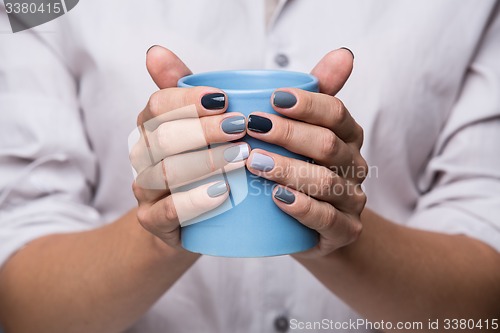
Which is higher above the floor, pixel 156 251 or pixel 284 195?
pixel 284 195

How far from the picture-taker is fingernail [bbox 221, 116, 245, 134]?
0.54m

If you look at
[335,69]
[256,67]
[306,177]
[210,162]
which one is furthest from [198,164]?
[256,67]

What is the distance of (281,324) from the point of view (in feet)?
3.22

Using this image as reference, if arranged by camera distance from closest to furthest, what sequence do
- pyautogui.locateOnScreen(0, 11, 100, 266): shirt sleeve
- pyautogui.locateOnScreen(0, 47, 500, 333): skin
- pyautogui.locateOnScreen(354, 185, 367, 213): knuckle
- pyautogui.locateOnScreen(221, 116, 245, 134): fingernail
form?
pyautogui.locateOnScreen(221, 116, 245, 134): fingernail → pyautogui.locateOnScreen(354, 185, 367, 213): knuckle → pyautogui.locateOnScreen(0, 47, 500, 333): skin → pyautogui.locateOnScreen(0, 11, 100, 266): shirt sleeve

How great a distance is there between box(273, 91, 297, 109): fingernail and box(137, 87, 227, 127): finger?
0.17 ft

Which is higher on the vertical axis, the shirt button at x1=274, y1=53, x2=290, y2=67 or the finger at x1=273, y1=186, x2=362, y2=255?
the shirt button at x1=274, y1=53, x2=290, y2=67

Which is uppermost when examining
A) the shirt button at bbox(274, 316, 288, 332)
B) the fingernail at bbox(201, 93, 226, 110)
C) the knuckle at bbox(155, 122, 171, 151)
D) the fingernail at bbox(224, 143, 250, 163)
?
the fingernail at bbox(201, 93, 226, 110)

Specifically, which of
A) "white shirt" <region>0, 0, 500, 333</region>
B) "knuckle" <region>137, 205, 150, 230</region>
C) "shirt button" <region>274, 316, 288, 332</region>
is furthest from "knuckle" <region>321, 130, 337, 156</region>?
"shirt button" <region>274, 316, 288, 332</region>

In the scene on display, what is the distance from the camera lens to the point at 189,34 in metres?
0.93

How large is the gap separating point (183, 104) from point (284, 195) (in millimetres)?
141

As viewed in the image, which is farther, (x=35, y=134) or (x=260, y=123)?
(x=35, y=134)

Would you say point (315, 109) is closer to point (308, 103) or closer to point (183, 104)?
point (308, 103)

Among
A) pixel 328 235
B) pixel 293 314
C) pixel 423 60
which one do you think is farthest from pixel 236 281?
pixel 423 60

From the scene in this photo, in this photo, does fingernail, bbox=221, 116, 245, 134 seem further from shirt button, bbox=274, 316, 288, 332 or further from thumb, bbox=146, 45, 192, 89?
shirt button, bbox=274, 316, 288, 332
